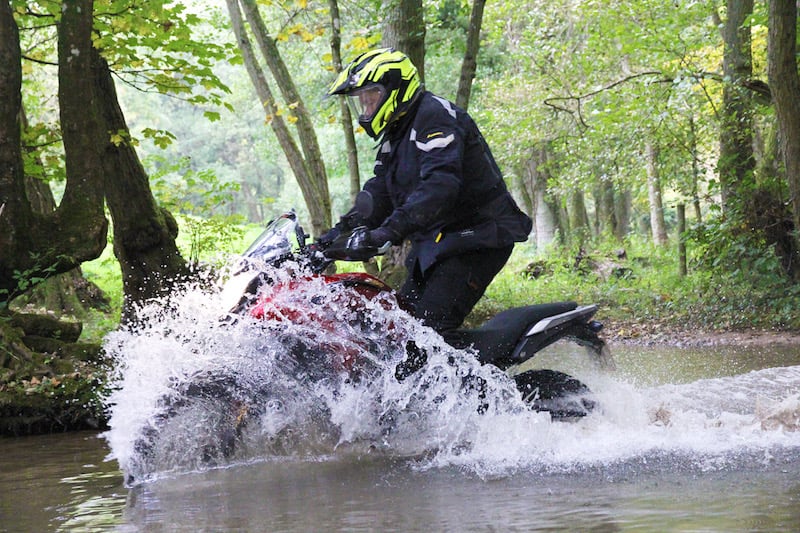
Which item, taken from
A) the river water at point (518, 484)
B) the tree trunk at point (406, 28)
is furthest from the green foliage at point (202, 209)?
the river water at point (518, 484)

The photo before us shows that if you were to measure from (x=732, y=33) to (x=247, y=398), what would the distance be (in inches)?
443

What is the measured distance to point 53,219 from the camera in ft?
27.3

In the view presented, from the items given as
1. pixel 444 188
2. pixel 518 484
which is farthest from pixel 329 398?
pixel 444 188

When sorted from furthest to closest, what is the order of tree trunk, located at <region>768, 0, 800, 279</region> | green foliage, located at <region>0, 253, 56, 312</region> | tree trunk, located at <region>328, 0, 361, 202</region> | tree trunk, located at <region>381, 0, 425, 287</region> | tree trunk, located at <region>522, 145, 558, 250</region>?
tree trunk, located at <region>522, 145, 558, 250</region> < tree trunk, located at <region>328, 0, 361, 202</region> < tree trunk, located at <region>381, 0, 425, 287</region> < tree trunk, located at <region>768, 0, 800, 279</region> < green foliage, located at <region>0, 253, 56, 312</region>

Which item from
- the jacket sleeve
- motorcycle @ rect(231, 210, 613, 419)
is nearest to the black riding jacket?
the jacket sleeve

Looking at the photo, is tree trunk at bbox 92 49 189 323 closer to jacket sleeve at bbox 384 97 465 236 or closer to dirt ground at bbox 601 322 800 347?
jacket sleeve at bbox 384 97 465 236

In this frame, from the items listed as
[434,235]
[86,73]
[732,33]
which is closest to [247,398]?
[434,235]

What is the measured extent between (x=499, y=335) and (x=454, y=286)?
36cm

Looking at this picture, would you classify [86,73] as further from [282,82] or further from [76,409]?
[282,82]

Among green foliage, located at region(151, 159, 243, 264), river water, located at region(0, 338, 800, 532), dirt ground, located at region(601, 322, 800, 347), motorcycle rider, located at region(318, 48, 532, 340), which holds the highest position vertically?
green foliage, located at region(151, 159, 243, 264)

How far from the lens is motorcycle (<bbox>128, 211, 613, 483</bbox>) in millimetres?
5020

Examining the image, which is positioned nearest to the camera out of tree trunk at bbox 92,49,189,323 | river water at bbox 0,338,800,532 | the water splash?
river water at bbox 0,338,800,532

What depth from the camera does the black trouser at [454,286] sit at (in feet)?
17.0

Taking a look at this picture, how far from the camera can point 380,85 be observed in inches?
206
